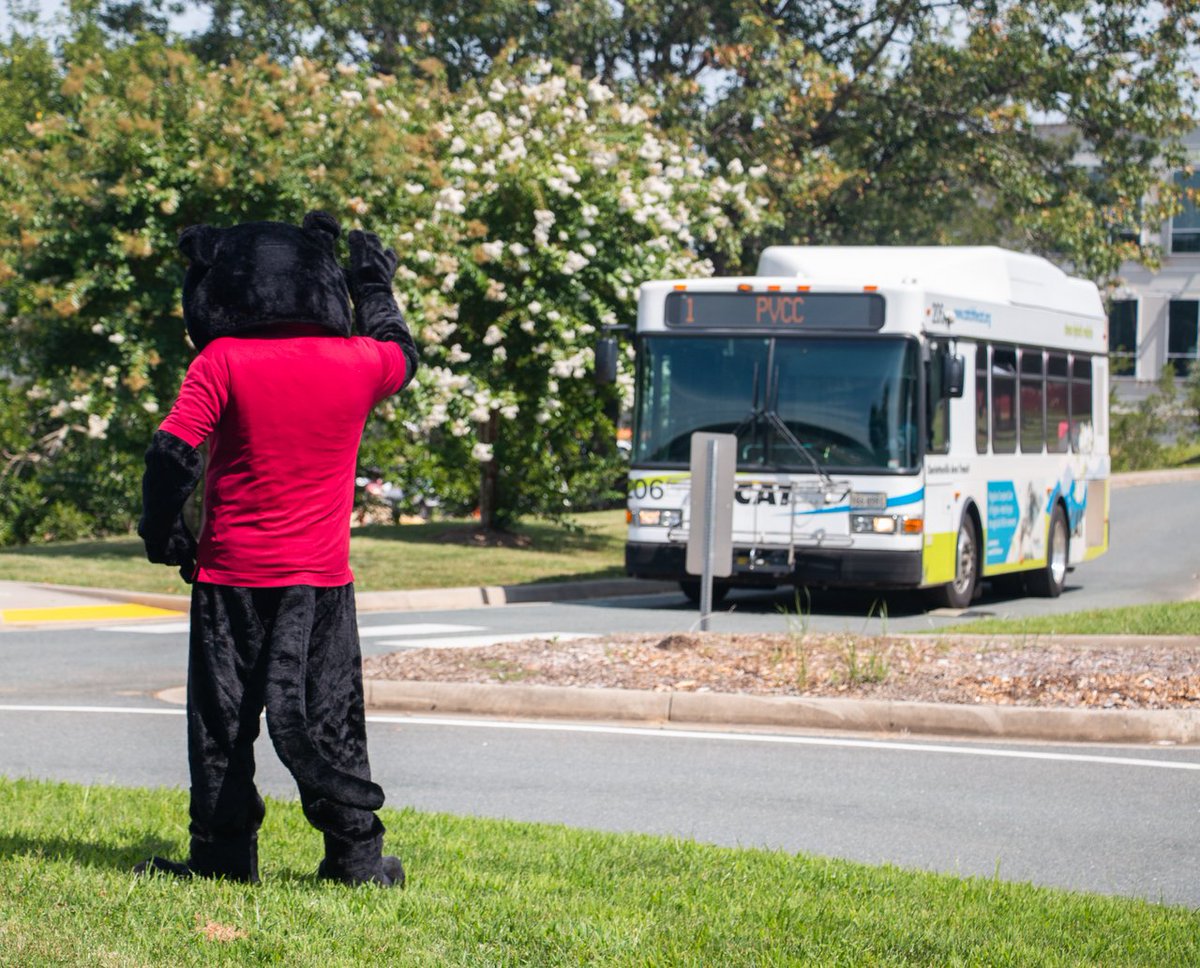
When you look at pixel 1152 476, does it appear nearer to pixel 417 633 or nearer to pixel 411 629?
pixel 411 629

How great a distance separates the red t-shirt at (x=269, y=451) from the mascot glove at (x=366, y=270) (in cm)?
50

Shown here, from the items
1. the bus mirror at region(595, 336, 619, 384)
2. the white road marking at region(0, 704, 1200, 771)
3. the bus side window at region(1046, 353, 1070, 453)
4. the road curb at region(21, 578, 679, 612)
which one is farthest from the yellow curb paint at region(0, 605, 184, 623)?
the bus side window at region(1046, 353, 1070, 453)

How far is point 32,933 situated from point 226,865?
0.79 meters

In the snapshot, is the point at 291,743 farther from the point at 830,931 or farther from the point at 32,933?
the point at 830,931

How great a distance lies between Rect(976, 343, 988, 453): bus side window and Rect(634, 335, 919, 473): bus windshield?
5.43 feet

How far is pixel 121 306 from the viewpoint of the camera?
21.0 metres

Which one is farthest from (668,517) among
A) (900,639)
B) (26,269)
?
(26,269)

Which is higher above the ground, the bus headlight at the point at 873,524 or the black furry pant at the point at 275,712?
the bus headlight at the point at 873,524

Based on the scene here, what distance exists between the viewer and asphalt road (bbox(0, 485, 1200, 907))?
22.8ft

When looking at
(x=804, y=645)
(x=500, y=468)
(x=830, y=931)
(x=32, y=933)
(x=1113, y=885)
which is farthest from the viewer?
(x=500, y=468)

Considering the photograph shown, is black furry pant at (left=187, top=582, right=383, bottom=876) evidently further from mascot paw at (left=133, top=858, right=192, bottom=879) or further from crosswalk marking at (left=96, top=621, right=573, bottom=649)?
crosswalk marking at (left=96, top=621, right=573, bottom=649)

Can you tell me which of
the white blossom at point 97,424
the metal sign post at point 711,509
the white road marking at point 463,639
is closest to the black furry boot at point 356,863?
the metal sign post at point 711,509

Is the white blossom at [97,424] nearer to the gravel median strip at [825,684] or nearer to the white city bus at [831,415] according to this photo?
the white city bus at [831,415]

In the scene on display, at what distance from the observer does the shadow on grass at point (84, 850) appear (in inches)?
230
